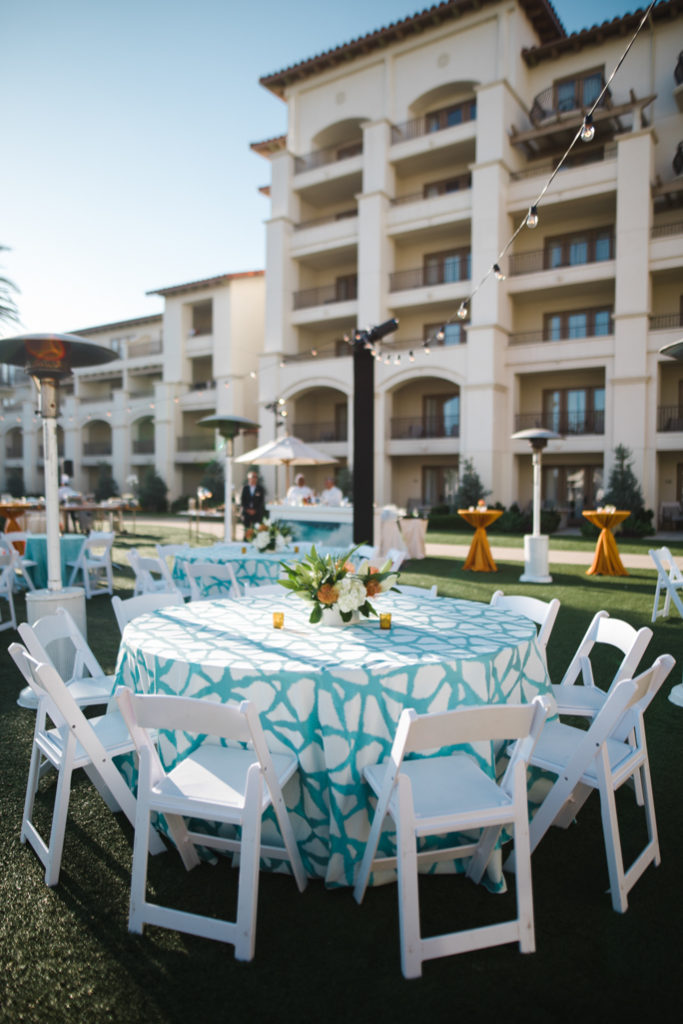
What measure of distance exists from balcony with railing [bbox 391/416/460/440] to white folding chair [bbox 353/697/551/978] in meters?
22.3

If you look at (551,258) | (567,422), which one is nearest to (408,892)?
(567,422)

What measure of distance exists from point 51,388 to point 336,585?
134 inches

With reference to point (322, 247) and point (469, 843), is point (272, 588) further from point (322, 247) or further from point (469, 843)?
point (322, 247)

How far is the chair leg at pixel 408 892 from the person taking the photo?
1.97 meters

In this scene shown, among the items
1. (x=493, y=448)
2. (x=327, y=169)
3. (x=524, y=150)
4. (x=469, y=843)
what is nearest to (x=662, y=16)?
(x=524, y=150)

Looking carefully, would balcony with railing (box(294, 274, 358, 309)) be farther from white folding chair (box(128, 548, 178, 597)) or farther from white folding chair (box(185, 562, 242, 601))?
white folding chair (box(185, 562, 242, 601))

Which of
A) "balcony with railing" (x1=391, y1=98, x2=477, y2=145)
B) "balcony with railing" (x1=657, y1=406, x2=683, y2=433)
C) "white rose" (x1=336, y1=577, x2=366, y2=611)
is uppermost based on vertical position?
"balcony with railing" (x1=391, y1=98, x2=477, y2=145)

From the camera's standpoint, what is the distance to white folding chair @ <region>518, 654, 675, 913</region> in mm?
2307

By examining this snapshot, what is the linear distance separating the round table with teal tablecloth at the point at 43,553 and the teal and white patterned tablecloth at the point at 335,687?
706 cm

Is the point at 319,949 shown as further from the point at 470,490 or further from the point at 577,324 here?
the point at 577,324

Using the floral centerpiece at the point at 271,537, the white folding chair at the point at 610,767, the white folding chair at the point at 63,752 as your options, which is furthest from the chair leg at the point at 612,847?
the floral centerpiece at the point at 271,537

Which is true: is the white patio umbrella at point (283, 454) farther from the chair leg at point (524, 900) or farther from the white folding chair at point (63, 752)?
the chair leg at point (524, 900)

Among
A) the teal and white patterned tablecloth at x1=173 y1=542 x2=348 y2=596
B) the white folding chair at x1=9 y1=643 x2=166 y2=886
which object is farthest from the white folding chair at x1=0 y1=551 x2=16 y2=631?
the white folding chair at x1=9 y1=643 x2=166 y2=886

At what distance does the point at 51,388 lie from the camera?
5059 millimetres
